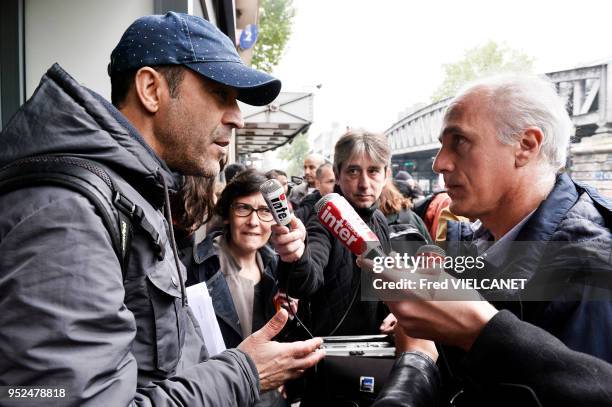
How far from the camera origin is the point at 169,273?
4.25 ft

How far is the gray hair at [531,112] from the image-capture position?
1.62m

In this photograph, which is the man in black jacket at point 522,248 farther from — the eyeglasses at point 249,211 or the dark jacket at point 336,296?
the eyeglasses at point 249,211

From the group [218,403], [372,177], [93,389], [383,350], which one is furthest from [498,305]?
[372,177]

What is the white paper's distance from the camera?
1950 mm

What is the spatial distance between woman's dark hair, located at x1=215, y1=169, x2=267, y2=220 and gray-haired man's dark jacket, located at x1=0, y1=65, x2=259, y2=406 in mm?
1592

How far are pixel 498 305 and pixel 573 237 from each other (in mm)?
300

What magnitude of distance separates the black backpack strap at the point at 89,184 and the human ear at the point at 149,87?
19.0 inches

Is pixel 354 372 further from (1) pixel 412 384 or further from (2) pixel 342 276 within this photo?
(2) pixel 342 276

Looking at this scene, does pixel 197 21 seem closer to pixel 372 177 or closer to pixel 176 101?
pixel 176 101

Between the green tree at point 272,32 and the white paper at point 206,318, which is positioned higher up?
the green tree at point 272,32

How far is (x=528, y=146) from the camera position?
63.7 inches

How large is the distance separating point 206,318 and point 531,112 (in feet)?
5.18

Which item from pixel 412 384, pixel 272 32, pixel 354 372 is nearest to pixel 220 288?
pixel 354 372

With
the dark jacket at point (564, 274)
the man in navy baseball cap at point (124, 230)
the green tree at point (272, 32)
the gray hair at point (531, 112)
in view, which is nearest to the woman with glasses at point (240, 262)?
the man in navy baseball cap at point (124, 230)
